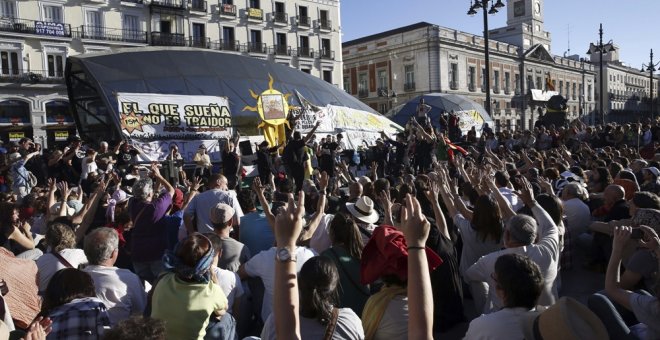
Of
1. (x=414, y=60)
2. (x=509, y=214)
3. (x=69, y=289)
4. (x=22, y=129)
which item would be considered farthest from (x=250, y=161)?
(x=414, y=60)

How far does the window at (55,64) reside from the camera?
1429 inches

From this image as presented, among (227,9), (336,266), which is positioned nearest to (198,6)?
(227,9)

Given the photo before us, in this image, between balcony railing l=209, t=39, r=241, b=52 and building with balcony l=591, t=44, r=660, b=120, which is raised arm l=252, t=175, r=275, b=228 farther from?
building with balcony l=591, t=44, r=660, b=120

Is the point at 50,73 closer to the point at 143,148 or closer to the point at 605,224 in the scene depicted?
the point at 143,148

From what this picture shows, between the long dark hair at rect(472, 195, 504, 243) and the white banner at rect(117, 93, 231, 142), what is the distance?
596 inches

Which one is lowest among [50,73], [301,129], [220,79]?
[301,129]

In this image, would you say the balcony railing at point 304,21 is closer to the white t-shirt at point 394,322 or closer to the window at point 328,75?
the window at point 328,75

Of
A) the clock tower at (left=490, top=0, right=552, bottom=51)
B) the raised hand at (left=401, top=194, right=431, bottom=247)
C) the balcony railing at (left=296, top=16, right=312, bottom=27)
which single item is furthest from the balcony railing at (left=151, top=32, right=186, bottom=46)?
the clock tower at (left=490, top=0, right=552, bottom=51)

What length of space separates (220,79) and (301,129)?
402 cm

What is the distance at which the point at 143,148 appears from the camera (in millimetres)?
17438

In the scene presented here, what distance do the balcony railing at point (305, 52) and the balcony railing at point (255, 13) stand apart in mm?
4611

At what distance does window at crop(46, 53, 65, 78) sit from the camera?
119ft

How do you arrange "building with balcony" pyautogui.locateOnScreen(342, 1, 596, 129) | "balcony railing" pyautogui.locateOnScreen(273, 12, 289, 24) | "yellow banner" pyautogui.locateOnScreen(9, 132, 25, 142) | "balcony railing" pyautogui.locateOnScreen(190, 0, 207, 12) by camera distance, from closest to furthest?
1. "yellow banner" pyautogui.locateOnScreen(9, 132, 25, 142)
2. "balcony railing" pyautogui.locateOnScreen(190, 0, 207, 12)
3. "balcony railing" pyautogui.locateOnScreen(273, 12, 289, 24)
4. "building with balcony" pyautogui.locateOnScreen(342, 1, 596, 129)

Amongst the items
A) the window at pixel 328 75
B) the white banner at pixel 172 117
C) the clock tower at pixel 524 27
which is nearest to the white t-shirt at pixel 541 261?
the white banner at pixel 172 117
